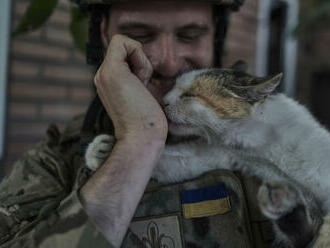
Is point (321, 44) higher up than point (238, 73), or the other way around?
point (238, 73)

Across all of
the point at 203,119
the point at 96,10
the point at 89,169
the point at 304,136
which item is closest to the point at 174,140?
the point at 203,119

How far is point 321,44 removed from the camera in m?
6.68

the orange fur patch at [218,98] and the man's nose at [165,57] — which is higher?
the man's nose at [165,57]

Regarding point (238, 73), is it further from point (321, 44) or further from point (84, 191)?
point (321, 44)

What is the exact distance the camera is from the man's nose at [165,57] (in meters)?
1.47

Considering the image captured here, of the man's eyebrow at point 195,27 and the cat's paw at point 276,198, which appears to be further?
the man's eyebrow at point 195,27

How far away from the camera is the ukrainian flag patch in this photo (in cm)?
128

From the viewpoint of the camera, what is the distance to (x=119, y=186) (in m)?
1.12

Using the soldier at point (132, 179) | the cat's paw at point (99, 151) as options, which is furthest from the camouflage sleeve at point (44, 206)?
the cat's paw at point (99, 151)

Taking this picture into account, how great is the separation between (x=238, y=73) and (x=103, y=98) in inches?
18.9

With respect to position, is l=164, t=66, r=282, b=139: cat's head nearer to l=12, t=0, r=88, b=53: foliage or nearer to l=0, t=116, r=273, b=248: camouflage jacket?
l=0, t=116, r=273, b=248: camouflage jacket

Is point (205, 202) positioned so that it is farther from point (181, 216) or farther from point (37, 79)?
point (37, 79)

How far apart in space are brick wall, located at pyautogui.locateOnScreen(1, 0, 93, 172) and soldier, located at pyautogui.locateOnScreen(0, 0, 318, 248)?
4.24 feet

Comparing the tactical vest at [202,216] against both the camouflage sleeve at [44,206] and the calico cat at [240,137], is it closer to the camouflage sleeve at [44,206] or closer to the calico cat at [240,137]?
the calico cat at [240,137]
